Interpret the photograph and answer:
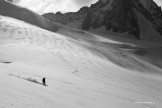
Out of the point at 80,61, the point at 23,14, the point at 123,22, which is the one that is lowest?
the point at 80,61

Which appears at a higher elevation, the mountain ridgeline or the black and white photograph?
the mountain ridgeline

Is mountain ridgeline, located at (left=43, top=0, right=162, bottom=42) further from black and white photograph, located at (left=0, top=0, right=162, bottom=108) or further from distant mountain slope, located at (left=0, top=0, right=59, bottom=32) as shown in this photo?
distant mountain slope, located at (left=0, top=0, right=59, bottom=32)

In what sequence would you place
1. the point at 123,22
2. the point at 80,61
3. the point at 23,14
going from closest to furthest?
the point at 80,61, the point at 23,14, the point at 123,22

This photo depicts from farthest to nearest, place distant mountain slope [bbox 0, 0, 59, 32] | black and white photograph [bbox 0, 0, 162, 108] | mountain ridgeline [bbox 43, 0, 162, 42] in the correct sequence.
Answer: mountain ridgeline [bbox 43, 0, 162, 42] < distant mountain slope [bbox 0, 0, 59, 32] < black and white photograph [bbox 0, 0, 162, 108]

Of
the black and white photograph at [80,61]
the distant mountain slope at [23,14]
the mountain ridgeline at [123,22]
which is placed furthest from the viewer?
the mountain ridgeline at [123,22]

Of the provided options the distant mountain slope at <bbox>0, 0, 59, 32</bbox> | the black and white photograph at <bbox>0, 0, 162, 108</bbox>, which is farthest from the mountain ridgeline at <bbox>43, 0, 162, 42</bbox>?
the distant mountain slope at <bbox>0, 0, 59, 32</bbox>

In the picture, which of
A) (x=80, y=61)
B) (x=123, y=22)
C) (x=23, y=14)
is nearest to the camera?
(x=80, y=61)

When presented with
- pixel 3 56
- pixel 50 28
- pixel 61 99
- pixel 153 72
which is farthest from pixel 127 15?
pixel 61 99

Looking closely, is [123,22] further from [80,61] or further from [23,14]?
[80,61]

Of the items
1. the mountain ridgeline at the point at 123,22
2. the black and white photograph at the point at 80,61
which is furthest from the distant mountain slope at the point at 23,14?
the mountain ridgeline at the point at 123,22

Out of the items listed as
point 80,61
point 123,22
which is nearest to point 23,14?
point 80,61

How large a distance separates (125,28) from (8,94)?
175m

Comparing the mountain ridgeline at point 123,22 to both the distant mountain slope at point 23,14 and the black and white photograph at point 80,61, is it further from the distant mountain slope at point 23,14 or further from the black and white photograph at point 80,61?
the distant mountain slope at point 23,14

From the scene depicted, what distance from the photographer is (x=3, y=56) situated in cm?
2300
